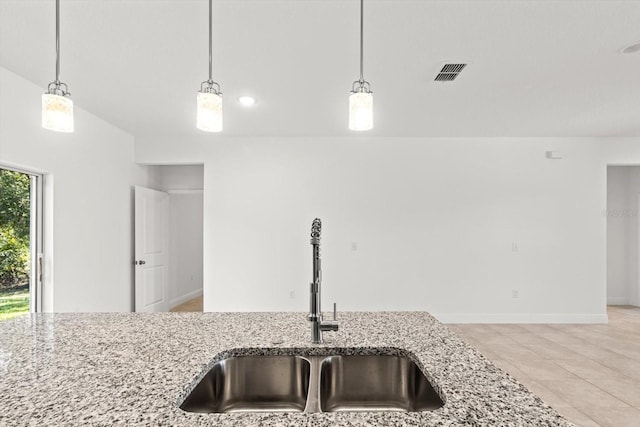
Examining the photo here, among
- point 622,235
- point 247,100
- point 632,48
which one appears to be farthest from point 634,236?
point 247,100

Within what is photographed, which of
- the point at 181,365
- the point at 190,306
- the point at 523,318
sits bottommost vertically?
the point at 190,306

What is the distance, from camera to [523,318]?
5.09 metres

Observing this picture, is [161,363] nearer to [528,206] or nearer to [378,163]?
[378,163]

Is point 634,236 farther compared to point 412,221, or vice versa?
point 634,236

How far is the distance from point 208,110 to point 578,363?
13.1 feet

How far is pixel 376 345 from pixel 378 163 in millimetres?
4060

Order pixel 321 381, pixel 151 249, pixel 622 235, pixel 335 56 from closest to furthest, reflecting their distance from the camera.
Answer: pixel 321 381, pixel 335 56, pixel 151 249, pixel 622 235

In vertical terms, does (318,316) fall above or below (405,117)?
below

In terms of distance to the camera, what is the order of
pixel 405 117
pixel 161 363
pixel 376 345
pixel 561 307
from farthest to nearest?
pixel 561 307
pixel 405 117
pixel 376 345
pixel 161 363

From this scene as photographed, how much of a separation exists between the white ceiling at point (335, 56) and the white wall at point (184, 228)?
1.81 m

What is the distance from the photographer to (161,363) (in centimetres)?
111

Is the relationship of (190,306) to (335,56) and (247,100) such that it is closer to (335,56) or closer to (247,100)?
(247,100)

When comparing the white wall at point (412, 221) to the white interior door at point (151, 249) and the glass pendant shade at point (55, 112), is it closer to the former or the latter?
the white interior door at point (151, 249)

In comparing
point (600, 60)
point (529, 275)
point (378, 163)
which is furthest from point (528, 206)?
point (600, 60)
